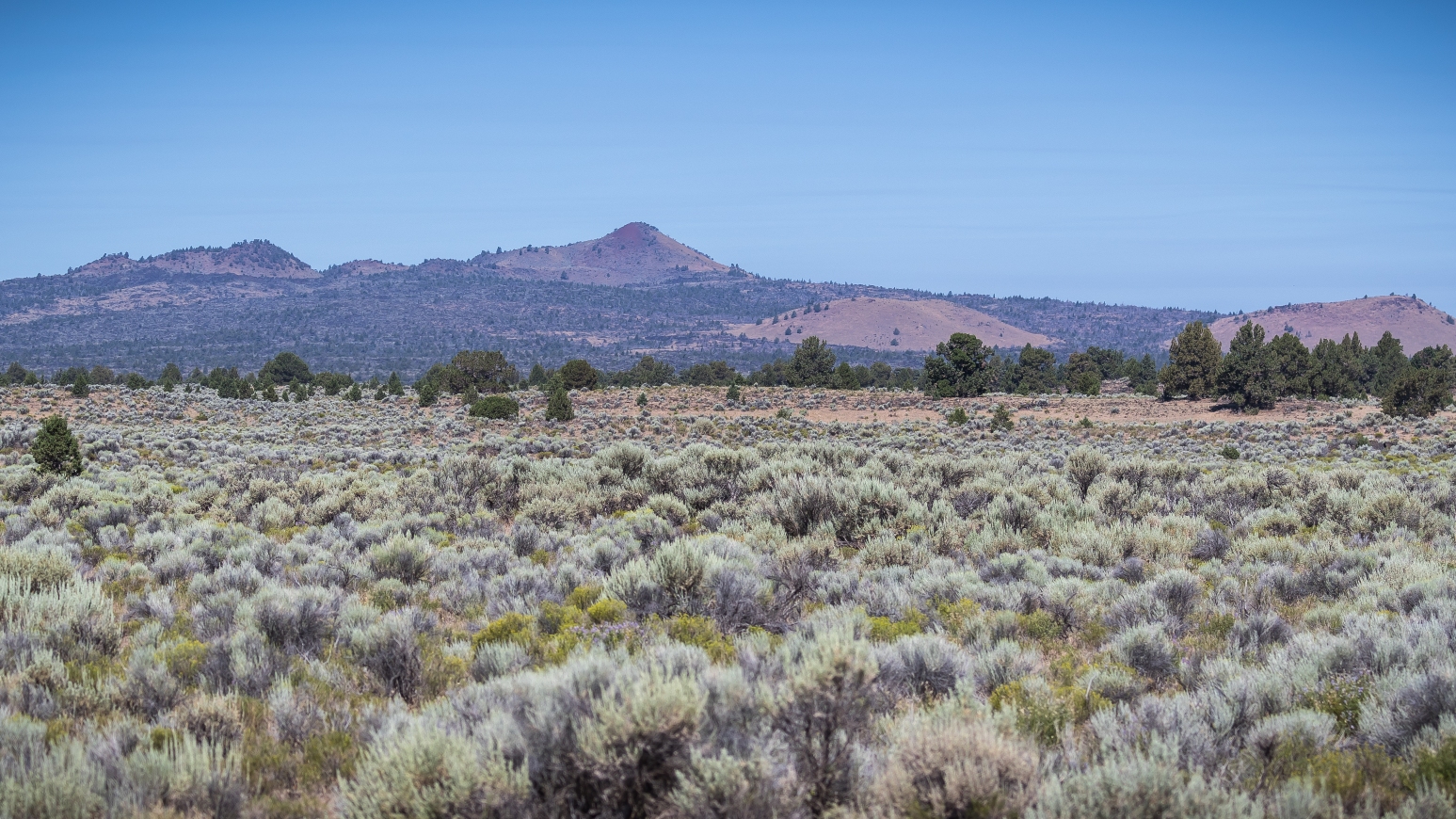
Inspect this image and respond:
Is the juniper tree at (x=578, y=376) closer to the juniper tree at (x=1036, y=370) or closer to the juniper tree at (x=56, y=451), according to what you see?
the juniper tree at (x=56, y=451)

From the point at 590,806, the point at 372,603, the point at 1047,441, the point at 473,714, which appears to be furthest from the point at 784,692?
the point at 1047,441

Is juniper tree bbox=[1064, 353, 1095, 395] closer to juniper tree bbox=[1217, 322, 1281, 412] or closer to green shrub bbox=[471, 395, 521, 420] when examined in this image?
juniper tree bbox=[1217, 322, 1281, 412]

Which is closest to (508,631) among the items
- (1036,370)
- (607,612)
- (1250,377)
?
(607,612)

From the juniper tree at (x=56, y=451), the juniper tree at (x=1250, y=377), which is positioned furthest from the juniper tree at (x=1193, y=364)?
the juniper tree at (x=56, y=451)

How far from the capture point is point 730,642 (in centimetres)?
596

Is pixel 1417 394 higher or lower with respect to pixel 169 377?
higher

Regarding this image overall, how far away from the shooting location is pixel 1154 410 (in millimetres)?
46375

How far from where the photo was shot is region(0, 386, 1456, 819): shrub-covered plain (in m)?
3.45

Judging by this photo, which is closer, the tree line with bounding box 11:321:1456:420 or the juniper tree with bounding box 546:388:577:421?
the juniper tree with bounding box 546:388:577:421

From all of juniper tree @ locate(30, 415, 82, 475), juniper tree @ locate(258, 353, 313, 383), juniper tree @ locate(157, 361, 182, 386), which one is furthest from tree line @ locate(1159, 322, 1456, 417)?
juniper tree @ locate(157, 361, 182, 386)

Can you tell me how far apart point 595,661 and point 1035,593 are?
499 centimetres

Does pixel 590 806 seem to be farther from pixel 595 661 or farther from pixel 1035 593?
pixel 1035 593

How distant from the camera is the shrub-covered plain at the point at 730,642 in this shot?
3.45 metres

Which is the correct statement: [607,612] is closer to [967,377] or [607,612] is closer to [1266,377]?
[1266,377]
